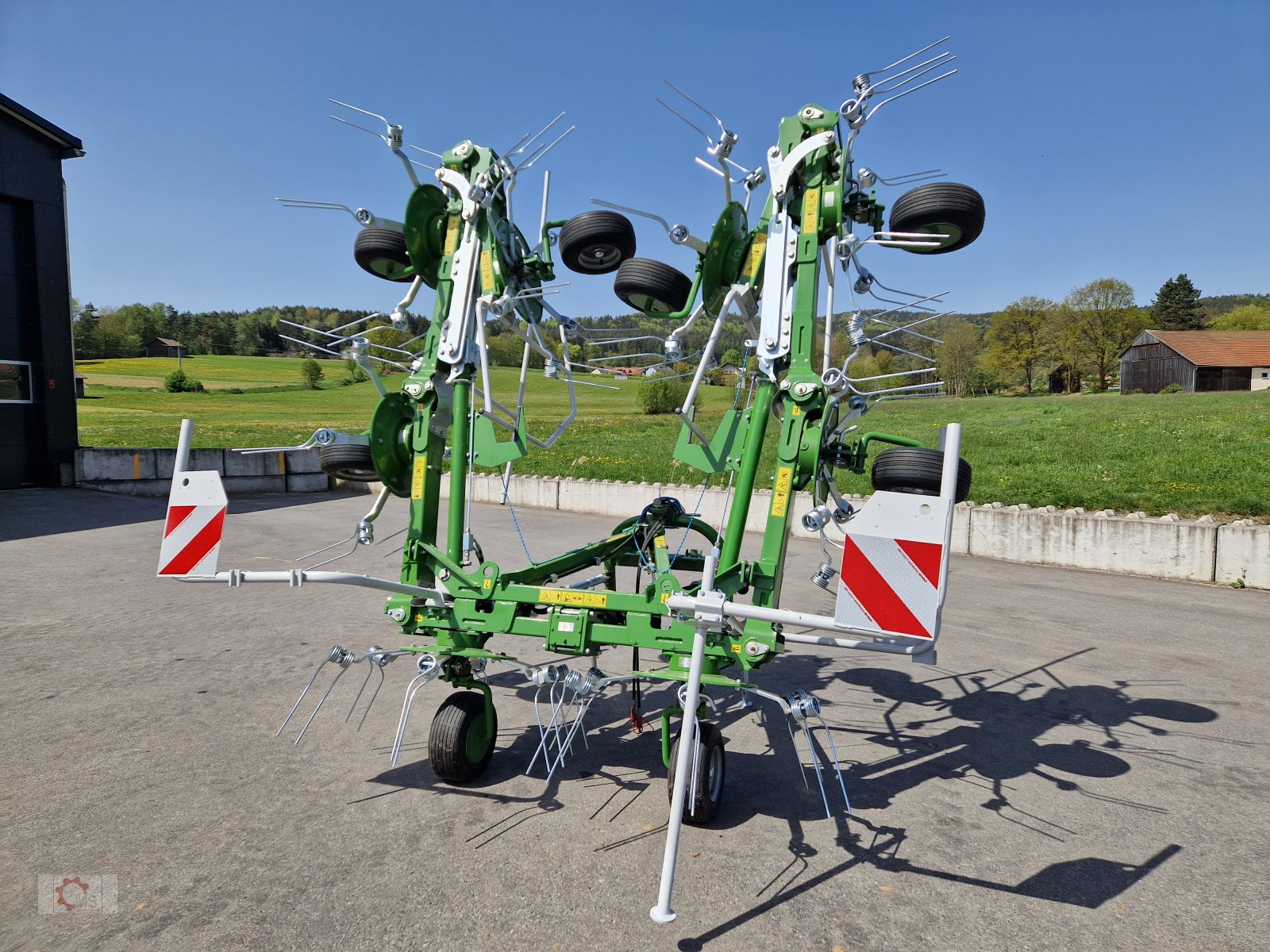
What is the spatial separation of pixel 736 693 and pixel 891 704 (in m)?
1.12

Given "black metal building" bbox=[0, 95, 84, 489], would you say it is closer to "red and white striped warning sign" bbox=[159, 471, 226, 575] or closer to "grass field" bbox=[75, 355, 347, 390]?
"red and white striped warning sign" bbox=[159, 471, 226, 575]

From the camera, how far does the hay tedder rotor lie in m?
4.12

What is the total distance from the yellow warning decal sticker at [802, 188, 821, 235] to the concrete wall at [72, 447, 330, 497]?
15090mm

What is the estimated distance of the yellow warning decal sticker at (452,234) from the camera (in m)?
4.98

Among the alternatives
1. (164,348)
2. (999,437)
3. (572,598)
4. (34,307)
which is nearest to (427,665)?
(572,598)

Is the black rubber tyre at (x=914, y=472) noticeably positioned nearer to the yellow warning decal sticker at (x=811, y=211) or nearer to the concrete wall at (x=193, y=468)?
the yellow warning decal sticker at (x=811, y=211)

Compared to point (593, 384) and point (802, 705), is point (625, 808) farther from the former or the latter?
point (593, 384)

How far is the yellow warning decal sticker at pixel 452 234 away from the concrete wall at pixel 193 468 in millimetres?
13638

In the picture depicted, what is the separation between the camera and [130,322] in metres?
53.9

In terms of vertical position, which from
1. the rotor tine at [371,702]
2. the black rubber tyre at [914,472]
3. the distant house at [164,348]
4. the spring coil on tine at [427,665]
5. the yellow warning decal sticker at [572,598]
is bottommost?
the rotor tine at [371,702]

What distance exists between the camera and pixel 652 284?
4965 millimetres

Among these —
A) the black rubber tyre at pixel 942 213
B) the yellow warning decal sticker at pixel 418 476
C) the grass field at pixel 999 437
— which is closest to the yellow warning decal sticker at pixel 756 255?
the black rubber tyre at pixel 942 213

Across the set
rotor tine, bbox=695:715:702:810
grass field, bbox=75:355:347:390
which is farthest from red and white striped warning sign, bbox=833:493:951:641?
grass field, bbox=75:355:347:390

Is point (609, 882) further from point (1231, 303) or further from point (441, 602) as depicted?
point (1231, 303)
